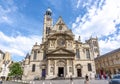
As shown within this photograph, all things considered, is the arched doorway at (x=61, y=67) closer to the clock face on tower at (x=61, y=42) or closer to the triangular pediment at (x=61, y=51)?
the triangular pediment at (x=61, y=51)

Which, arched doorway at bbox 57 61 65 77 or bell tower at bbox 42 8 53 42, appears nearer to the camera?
arched doorway at bbox 57 61 65 77

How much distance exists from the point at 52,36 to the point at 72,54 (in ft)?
28.3

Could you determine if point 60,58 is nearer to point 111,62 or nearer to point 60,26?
point 60,26

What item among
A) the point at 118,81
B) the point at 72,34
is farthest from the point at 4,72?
the point at 118,81

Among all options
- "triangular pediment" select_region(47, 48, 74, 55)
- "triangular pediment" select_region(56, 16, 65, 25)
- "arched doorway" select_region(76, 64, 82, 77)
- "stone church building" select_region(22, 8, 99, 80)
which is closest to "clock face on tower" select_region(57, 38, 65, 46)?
"stone church building" select_region(22, 8, 99, 80)

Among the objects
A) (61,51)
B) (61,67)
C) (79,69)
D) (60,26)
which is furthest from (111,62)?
(60,26)

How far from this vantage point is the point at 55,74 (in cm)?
3897

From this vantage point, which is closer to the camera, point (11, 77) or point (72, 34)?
point (72, 34)

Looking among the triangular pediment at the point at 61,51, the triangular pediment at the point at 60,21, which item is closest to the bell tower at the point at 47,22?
the triangular pediment at the point at 60,21

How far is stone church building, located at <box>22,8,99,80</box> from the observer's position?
3994cm

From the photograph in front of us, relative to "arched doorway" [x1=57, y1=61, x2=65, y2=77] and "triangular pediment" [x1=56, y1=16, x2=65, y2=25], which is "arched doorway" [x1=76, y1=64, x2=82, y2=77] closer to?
"arched doorway" [x1=57, y1=61, x2=65, y2=77]

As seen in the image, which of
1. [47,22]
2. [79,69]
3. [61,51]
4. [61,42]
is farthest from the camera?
[47,22]

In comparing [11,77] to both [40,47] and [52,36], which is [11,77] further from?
[52,36]

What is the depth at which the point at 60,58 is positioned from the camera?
40.3 meters
